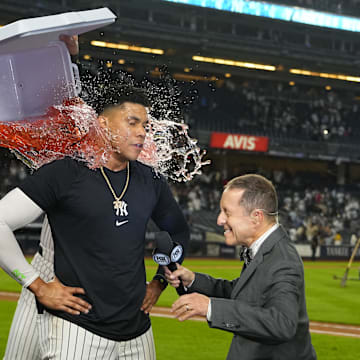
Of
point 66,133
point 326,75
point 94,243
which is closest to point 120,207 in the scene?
point 94,243

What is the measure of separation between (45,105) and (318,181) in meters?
35.1

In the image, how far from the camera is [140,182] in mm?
3191

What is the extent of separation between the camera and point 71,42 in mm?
2959

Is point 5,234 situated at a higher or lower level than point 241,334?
higher

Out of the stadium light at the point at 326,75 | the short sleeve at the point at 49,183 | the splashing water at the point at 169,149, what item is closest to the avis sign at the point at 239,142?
the stadium light at the point at 326,75

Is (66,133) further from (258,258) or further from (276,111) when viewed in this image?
(276,111)

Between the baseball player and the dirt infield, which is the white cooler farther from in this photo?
the dirt infield

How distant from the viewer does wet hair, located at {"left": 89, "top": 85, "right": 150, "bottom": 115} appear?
302 centimetres

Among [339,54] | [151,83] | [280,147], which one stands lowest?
[280,147]

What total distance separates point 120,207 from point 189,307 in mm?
670

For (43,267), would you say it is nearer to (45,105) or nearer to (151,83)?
(45,105)

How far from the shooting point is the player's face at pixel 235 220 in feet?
9.07

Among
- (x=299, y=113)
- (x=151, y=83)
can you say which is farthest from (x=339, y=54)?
(x=151, y=83)

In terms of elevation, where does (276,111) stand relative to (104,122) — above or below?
below
